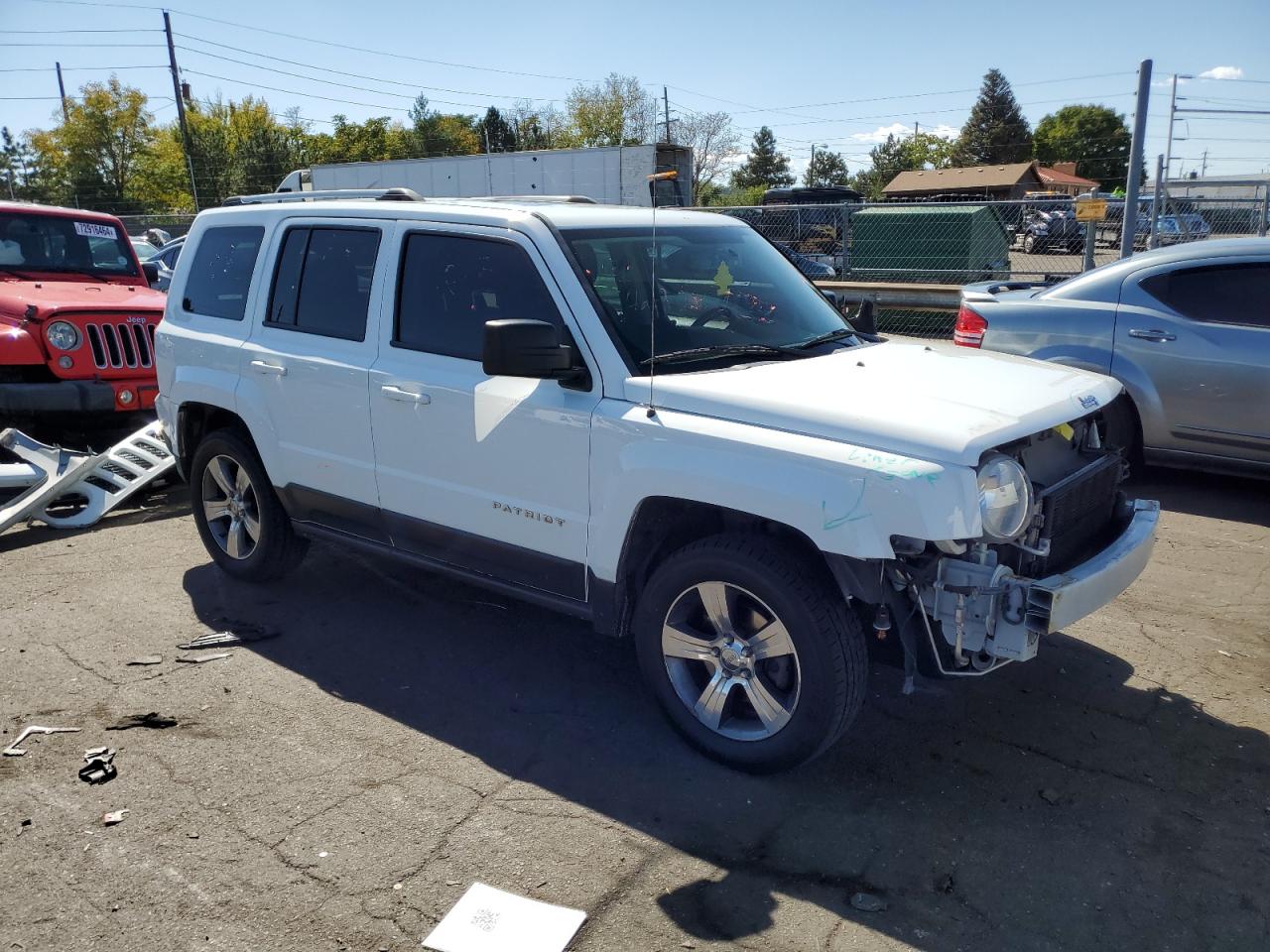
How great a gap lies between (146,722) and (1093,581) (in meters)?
3.64

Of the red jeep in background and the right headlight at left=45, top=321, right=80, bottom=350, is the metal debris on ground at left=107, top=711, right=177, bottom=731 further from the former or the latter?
the right headlight at left=45, top=321, right=80, bottom=350

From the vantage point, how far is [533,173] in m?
27.1

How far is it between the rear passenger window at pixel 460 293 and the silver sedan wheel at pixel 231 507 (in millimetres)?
1596

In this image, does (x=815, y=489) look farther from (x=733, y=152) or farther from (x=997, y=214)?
(x=733, y=152)

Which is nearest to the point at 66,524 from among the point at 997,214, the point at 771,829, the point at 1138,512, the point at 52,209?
the point at 52,209

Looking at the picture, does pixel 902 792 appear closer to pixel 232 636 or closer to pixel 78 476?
pixel 232 636

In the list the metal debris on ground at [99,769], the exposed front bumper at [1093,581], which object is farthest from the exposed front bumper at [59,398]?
the exposed front bumper at [1093,581]

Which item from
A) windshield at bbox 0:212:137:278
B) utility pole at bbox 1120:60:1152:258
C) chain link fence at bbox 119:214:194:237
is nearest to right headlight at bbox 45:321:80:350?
windshield at bbox 0:212:137:278

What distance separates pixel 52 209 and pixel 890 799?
9084 mm

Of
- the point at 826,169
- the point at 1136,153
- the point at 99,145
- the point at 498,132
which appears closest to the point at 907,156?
the point at 826,169

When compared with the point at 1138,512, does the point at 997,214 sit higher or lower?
higher

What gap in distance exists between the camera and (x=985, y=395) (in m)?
3.59

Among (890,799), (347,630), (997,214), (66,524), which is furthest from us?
(997,214)

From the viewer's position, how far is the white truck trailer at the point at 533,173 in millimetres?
25734
